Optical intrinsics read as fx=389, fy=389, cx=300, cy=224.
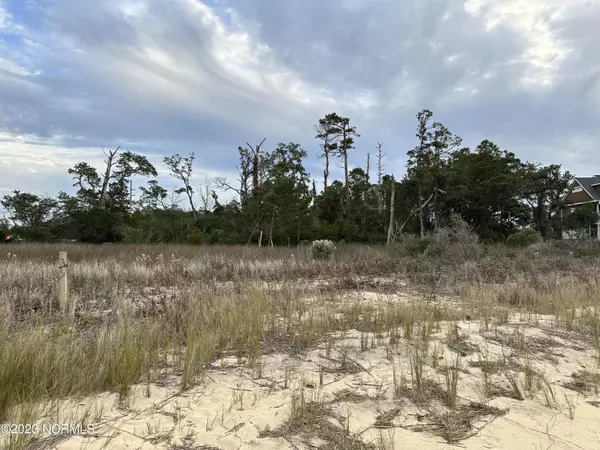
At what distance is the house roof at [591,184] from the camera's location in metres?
38.2

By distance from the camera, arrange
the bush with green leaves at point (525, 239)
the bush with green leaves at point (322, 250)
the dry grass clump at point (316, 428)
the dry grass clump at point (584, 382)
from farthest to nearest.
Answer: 1. the bush with green leaves at point (525, 239)
2. the bush with green leaves at point (322, 250)
3. the dry grass clump at point (584, 382)
4. the dry grass clump at point (316, 428)

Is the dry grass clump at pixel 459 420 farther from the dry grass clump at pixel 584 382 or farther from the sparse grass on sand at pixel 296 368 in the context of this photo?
the dry grass clump at pixel 584 382

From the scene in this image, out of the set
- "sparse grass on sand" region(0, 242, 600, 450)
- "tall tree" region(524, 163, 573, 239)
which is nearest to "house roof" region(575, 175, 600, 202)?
"tall tree" region(524, 163, 573, 239)

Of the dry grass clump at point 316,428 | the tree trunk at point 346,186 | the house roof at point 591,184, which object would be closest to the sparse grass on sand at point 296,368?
the dry grass clump at point 316,428

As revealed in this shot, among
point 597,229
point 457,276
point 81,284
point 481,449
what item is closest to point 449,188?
point 597,229

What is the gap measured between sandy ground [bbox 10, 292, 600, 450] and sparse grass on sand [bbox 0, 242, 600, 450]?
0.02 metres

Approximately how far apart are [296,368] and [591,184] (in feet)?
156

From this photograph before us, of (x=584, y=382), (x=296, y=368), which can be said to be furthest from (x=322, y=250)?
(x=584, y=382)

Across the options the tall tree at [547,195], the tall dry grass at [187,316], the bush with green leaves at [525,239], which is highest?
the tall tree at [547,195]

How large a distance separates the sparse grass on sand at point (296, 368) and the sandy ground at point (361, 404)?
0.02m

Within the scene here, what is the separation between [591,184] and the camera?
40.3 m

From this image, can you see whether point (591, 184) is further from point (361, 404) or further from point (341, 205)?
point (361, 404)

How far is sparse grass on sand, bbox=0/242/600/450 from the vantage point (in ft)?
9.32

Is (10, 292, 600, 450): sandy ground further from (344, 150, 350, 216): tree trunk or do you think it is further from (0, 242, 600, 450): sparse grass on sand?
(344, 150, 350, 216): tree trunk
